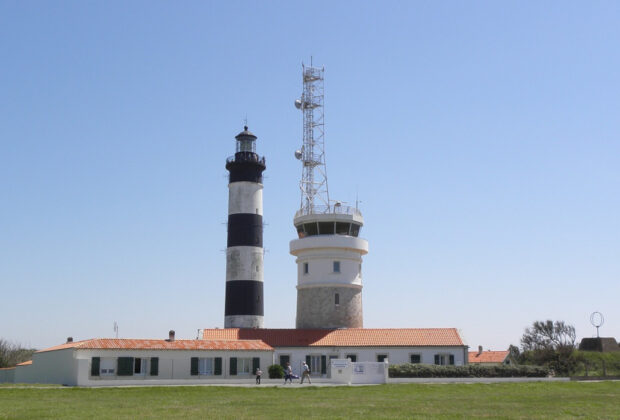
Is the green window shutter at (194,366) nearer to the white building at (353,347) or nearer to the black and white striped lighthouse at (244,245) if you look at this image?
the white building at (353,347)

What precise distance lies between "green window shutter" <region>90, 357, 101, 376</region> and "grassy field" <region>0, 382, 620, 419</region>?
5219 millimetres

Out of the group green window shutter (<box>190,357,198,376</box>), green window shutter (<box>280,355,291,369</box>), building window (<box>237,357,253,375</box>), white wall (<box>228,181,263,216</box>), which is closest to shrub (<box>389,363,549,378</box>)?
green window shutter (<box>280,355,291,369</box>)

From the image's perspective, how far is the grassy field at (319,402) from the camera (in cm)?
Result: 2230

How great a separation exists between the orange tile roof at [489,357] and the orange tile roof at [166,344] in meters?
24.0

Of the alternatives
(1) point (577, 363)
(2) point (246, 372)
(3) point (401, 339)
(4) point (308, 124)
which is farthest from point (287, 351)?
(1) point (577, 363)

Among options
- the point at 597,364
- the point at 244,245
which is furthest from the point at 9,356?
the point at 597,364

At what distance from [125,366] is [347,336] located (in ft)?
51.0

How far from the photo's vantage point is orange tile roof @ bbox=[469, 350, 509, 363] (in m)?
61.7

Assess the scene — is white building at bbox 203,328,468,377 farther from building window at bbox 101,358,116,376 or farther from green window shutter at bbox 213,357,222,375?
building window at bbox 101,358,116,376

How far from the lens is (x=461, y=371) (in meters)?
43.0

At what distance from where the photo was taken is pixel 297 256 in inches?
2130

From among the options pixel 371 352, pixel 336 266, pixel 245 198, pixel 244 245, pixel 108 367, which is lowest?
pixel 108 367

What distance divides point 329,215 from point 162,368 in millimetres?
17194

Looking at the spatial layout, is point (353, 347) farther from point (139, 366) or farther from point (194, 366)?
point (139, 366)
